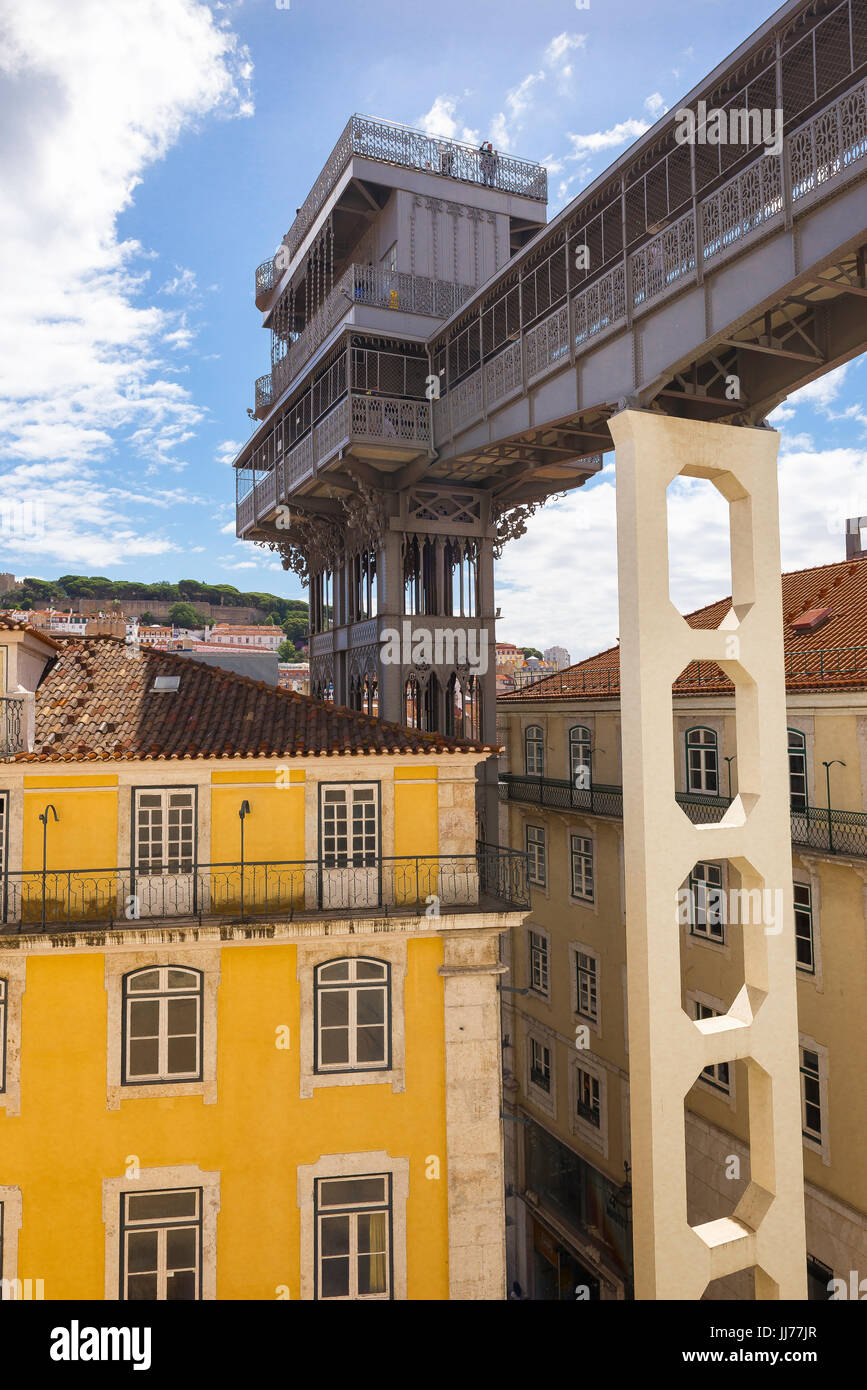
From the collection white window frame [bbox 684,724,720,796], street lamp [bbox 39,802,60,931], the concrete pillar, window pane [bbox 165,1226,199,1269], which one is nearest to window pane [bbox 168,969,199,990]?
street lamp [bbox 39,802,60,931]

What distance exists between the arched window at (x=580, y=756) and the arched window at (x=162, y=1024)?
1601cm

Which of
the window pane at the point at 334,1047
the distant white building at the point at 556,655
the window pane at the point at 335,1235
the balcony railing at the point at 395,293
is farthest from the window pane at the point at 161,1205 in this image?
the distant white building at the point at 556,655

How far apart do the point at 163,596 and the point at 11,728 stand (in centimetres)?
12920

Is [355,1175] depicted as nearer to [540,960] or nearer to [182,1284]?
[182,1284]

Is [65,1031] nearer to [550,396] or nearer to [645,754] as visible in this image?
[645,754]

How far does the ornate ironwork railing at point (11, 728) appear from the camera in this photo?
15969mm

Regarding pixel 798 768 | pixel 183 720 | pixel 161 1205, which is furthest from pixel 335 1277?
pixel 798 768

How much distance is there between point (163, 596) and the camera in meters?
139

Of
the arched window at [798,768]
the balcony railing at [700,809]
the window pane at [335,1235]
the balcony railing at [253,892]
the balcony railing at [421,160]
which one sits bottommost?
the window pane at [335,1235]

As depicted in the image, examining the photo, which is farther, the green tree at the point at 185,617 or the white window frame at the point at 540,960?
the green tree at the point at 185,617

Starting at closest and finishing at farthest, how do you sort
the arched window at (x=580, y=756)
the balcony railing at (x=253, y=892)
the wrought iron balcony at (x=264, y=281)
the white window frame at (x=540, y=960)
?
1. the balcony railing at (x=253, y=892)
2. the arched window at (x=580, y=756)
3. the white window frame at (x=540, y=960)
4. the wrought iron balcony at (x=264, y=281)

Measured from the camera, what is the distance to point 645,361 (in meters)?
16.1

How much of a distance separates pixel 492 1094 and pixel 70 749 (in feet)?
33.5

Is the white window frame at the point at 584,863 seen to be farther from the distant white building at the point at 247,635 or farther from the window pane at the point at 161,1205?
the distant white building at the point at 247,635
